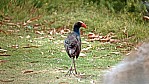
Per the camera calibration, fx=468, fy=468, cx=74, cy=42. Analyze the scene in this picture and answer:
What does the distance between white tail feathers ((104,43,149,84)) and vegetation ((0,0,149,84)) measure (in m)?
3.46

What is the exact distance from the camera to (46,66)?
632cm

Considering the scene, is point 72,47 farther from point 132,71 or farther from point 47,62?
Result: point 132,71

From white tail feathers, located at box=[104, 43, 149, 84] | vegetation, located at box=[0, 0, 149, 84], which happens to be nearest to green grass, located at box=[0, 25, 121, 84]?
vegetation, located at box=[0, 0, 149, 84]

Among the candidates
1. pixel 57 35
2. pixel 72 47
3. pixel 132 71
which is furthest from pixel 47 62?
pixel 132 71

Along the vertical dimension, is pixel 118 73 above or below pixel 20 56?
above

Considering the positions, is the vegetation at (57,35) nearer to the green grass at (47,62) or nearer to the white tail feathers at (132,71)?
the green grass at (47,62)

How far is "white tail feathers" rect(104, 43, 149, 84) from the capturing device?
1427mm

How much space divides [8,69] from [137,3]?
19.2ft

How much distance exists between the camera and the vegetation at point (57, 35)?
19.5 feet

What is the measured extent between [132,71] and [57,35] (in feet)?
27.6

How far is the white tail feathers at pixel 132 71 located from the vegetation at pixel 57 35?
346 cm

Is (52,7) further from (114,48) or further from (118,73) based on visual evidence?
(118,73)

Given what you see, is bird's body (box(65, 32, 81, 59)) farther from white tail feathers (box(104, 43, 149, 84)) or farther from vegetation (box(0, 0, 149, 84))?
white tail feathers (box(104, 43, 149, 84))

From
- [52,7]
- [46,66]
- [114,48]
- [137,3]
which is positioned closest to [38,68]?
[46,66]
